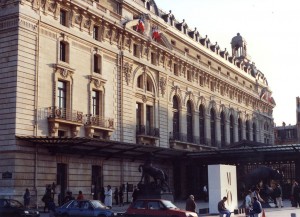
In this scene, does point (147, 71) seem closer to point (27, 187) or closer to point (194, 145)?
point (194, 145)

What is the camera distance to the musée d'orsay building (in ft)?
108

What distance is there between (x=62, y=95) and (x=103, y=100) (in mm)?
4797

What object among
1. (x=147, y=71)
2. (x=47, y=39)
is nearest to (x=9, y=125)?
(x=47, y=39)

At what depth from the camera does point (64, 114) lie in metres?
35.8

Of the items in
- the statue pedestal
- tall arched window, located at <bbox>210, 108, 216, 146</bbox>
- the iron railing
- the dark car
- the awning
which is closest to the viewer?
the dark car

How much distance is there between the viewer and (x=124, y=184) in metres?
41.6

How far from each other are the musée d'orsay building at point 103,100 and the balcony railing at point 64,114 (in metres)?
0.08

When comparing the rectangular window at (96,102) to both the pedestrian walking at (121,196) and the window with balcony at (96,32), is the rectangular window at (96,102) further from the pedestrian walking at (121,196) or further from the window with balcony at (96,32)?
the pedestrian walking at (121,196)

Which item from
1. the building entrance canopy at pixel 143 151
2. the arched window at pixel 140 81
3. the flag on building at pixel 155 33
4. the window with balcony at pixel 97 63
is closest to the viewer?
the building entrance canopy at pixel 143 151

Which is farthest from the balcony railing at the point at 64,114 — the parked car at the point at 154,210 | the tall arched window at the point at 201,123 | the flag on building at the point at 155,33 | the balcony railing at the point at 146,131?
the tall arched window at the point at 201,123

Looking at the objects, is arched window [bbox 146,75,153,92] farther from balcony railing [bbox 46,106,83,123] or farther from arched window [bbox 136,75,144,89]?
balcony railing [bbox 46,106,83,123]

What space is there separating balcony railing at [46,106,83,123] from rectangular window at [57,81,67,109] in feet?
1.81

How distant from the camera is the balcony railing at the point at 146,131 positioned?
45.1 metres

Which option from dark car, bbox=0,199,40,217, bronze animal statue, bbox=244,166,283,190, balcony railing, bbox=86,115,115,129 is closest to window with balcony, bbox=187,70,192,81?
balcony railing, bbox=86,115,115,129
